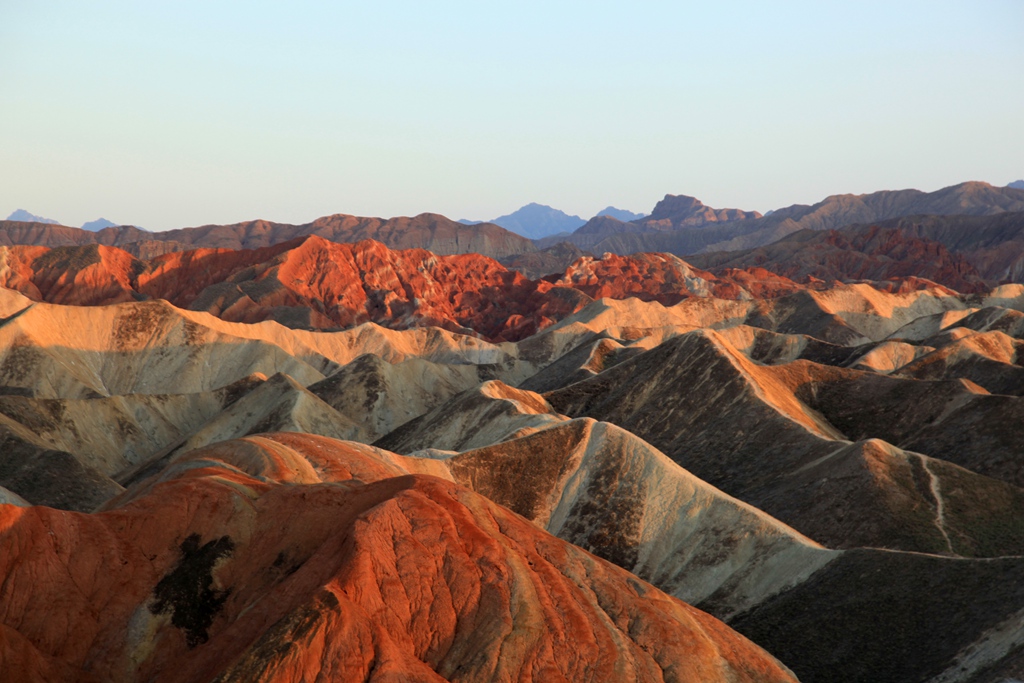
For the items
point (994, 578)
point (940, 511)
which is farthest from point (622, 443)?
point (994, 578)

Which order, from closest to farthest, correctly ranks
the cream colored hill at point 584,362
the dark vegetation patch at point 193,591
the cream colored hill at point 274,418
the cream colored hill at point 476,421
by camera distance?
the dark vegetation patch at point 193,591 < the cream colored hill at point 476,421 < the cream colored hill at point 274,418 < the cream colored hill at point 584,362

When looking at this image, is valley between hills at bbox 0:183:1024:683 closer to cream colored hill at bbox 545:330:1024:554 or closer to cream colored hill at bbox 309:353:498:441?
cream colored hill at bbox 545:330:1024:554

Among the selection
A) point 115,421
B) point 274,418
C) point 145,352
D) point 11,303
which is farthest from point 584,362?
point 11,303

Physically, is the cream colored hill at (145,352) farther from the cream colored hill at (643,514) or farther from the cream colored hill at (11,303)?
the cream colored hill at (643,514)

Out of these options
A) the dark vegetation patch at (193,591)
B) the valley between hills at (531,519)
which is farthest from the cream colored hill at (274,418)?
the dark vegetation patch at (193,591)

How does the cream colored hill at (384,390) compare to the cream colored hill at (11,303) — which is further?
the cream colored hill at (11,303)

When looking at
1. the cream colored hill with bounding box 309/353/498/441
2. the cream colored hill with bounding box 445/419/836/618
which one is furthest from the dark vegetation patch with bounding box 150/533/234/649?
the cream colored hill with bounding box 309/353/498/441

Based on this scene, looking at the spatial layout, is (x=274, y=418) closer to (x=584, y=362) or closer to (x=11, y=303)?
(x=584, y=362)
